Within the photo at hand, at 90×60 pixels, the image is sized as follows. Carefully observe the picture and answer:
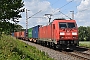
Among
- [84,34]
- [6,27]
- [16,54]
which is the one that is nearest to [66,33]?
[6,27]

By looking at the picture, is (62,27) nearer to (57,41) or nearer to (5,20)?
(57,41)

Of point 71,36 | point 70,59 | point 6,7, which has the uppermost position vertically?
point 6,7

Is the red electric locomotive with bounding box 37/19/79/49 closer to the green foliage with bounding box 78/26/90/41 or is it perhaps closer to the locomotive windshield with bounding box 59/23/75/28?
the locomotive windshield with bounding box 59/23/75/28

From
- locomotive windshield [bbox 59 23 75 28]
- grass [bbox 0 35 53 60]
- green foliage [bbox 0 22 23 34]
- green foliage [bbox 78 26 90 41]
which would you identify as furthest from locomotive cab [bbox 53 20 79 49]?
green foliage [bbox 78 26 90 41]

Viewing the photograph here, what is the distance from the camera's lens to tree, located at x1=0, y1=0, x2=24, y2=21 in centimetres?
1302

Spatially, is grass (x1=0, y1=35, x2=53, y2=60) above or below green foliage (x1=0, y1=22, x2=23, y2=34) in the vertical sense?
below

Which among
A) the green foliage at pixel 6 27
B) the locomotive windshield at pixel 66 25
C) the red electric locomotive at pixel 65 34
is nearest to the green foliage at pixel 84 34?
A: the locomotive windshield at pixel 66 25

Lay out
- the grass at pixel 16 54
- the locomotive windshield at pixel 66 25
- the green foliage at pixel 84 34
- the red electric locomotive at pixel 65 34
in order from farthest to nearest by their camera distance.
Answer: the green foliage at pixel 84 34 → the locomotive windshield at pixel 66 25 → the red electric locomotive at pixel 65 34 → the grass at pixel 16 54

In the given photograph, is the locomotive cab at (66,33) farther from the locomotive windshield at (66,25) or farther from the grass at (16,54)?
the grass at (16,54)

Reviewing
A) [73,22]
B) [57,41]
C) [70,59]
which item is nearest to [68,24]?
[73,22]

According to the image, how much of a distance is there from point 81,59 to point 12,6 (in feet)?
21.6

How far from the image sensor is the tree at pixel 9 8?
1302 centimetres

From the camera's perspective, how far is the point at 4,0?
1303 centimetres

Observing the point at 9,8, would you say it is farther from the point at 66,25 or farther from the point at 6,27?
the point at 66,25
